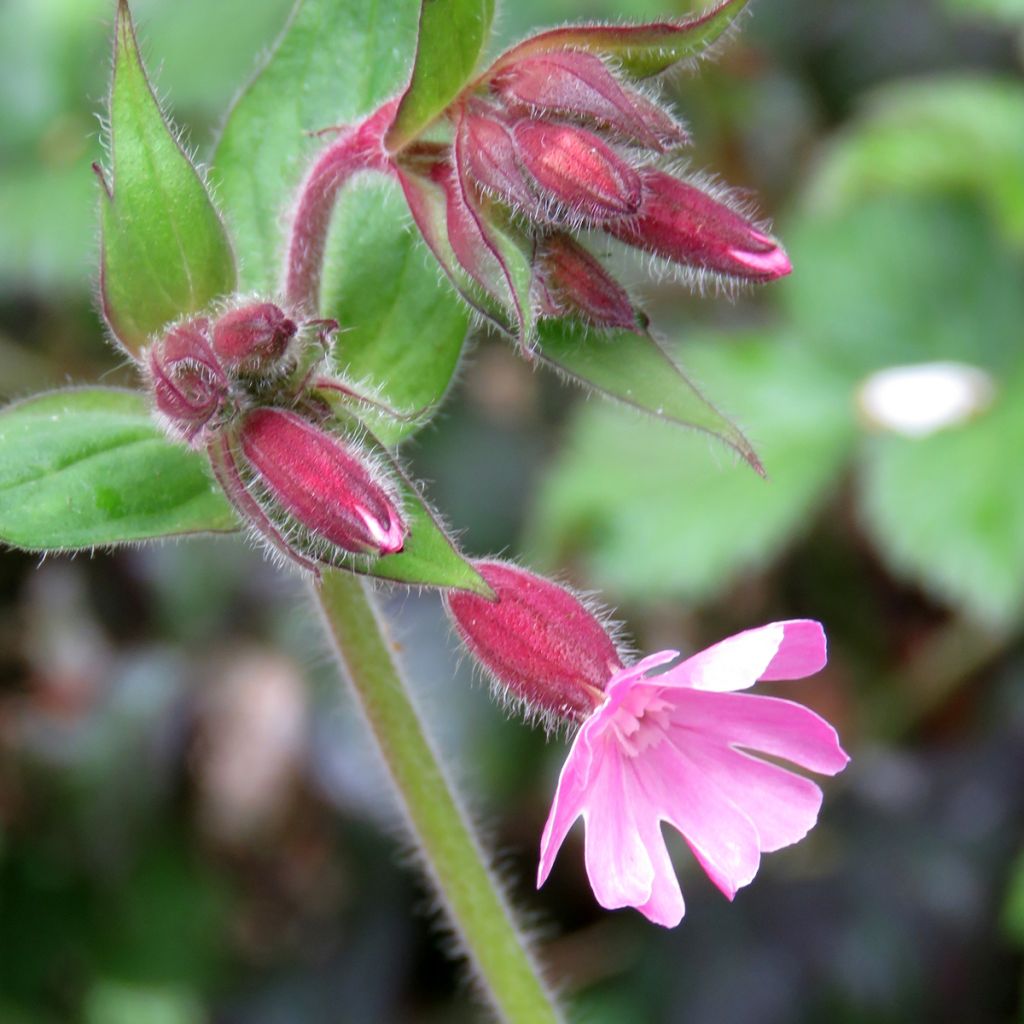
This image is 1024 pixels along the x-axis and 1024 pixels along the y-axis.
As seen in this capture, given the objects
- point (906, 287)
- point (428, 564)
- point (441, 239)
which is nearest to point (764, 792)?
point (428, 564)

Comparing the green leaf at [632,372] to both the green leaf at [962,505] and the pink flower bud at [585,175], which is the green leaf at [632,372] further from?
the green leaf at [962,505]

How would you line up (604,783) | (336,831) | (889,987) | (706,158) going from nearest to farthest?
(604,783) → (889,987) → (336,831) → (706,158)

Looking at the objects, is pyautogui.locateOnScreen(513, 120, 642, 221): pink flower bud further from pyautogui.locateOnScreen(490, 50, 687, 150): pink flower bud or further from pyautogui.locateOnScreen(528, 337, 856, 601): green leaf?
pyautogui.locateOnScreen(528, 337, 856, 601): green leaf

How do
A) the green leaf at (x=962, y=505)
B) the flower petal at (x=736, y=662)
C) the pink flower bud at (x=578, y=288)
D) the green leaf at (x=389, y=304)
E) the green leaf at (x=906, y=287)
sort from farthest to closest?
the green leaf at (x=906, y=287)
the green leaf at (x=962, y=505)
the green leaf at (x=389, y=304)
the pink flower bud at (x=578, y=288)
the flower petal at (x=736, y=662)

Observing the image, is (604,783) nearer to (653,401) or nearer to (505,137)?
(653,401)

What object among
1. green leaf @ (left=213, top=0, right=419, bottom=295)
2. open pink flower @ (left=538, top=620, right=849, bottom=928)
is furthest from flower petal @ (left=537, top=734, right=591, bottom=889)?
green leaf @ (left=213, top=0, right=419, bottom=295)

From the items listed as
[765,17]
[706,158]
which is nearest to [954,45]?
[765,17]

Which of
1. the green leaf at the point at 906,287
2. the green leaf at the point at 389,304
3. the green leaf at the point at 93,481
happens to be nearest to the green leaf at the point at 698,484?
the green leaf at the point at 906,287
